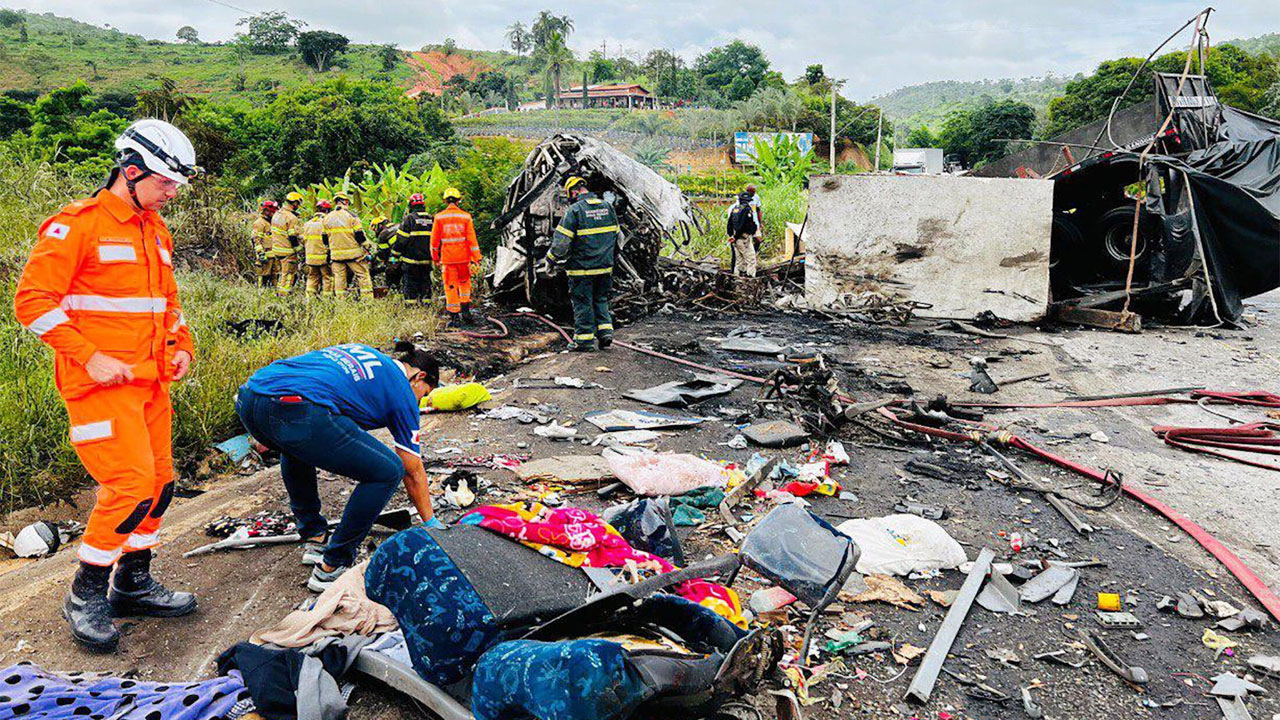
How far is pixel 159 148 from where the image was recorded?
9.34ft

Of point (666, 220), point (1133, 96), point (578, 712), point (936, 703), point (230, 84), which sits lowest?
point (936, 703)

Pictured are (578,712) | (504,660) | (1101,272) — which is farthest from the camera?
(1101,272)

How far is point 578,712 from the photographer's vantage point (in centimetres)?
186

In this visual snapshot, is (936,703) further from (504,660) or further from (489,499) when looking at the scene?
(489,499)

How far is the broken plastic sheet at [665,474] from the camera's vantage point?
4246 millimetres

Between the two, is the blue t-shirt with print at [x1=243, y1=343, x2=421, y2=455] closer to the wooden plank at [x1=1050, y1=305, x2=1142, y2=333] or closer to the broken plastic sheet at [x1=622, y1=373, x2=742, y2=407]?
the broken plastic sheet at [x1=622, y1=373, x2=742, y2=407]

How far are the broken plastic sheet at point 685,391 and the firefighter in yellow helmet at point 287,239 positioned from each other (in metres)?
6.45

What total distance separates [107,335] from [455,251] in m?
6.63

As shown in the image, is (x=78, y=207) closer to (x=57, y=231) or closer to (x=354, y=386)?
(x=57, y=231)

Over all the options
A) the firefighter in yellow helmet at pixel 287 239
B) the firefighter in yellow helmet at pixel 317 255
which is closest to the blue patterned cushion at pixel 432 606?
the firefighter in yellow helmet at pixel 317 255

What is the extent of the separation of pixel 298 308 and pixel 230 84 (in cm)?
6234

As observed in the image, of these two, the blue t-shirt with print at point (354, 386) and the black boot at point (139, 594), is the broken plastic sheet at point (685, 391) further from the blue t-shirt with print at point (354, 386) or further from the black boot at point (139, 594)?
the black boot at point (139, 594)

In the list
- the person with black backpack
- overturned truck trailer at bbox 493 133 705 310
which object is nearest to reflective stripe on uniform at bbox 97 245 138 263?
overturned truck trailer at bbox 493 133 705 310

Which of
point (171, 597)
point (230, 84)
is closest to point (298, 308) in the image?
point (171, 597)
